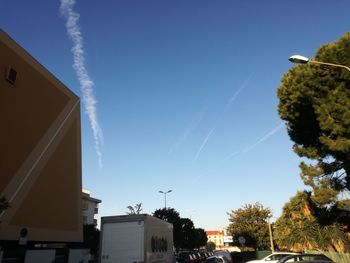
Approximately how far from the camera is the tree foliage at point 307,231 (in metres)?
24.2

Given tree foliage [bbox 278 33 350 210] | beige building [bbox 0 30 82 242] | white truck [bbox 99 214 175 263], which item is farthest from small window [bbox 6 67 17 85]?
tree foliage [bbox 278 33 350 210]

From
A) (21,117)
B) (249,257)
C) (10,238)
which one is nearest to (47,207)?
(10,238)

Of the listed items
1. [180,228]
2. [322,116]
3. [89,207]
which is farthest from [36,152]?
[89,207]

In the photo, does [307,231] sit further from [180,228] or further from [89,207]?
[89,207]

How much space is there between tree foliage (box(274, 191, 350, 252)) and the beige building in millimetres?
15839

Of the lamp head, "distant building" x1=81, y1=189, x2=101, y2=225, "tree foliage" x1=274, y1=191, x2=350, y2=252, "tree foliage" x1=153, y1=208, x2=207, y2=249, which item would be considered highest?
"distant building" x1=81, y1=189, x2=101, y2=225

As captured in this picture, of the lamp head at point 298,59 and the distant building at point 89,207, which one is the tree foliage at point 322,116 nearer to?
the lamp head at point 298,59

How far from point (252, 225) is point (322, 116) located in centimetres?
3508

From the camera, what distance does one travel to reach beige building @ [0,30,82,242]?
76.1 ft

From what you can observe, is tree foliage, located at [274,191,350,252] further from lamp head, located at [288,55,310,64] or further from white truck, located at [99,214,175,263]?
lamp head, located at [288,55,310,64]

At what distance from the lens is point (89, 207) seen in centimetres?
7900

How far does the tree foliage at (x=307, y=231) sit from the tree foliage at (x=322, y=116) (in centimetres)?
231

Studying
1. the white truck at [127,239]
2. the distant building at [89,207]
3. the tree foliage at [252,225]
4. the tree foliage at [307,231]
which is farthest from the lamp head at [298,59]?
the distant building at [89,207]

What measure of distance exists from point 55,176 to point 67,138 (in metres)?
3.59
